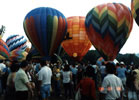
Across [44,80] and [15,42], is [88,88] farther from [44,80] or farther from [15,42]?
[15,42]

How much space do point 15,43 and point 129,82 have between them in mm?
29197

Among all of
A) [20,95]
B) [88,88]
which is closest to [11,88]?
[20,95]

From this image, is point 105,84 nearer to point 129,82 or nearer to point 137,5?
point 129,82

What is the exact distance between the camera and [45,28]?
53.8 ft

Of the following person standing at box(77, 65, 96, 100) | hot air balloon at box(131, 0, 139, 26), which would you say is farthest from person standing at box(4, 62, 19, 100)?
hot air balloon at box(131, 0, 139, 26)

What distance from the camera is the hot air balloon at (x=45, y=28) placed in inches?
645

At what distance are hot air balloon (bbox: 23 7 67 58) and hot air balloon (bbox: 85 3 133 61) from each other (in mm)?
3178

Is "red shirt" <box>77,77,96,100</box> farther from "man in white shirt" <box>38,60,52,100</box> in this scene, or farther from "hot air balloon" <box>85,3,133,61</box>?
"hot air balloon" <box>85,3,133,61</box>

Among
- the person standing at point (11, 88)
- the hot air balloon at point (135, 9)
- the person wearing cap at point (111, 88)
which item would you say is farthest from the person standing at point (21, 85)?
the hot air balloon at point (135, 9)

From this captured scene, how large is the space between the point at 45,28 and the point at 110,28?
534cm

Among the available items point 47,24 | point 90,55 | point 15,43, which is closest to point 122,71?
point 47,24

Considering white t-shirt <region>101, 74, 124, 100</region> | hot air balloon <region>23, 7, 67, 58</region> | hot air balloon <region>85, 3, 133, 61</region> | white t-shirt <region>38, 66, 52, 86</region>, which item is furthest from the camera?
hot air balloon <region>23, 7, 67, 58</region>

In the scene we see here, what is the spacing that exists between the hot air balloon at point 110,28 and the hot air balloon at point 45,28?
318 cm

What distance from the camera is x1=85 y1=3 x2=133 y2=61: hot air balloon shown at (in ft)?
52.2
